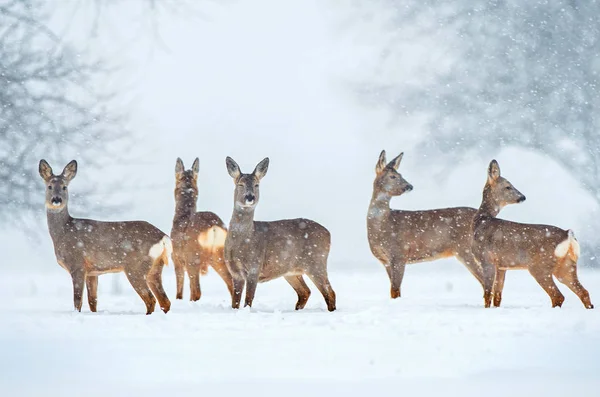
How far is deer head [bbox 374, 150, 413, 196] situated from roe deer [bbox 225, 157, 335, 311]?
142cm

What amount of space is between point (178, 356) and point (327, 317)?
8.22 ft

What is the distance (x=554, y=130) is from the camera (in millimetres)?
19703

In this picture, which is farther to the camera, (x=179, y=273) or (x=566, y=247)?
(x=179, y=273)

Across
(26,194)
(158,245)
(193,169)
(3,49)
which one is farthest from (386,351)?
(3,49)

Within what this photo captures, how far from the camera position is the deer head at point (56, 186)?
1056 centimetres

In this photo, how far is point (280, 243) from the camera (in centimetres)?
1078

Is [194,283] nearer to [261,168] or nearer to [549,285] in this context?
[261,168]

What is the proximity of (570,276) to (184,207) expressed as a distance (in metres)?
4.93

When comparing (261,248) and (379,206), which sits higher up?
(379,206)

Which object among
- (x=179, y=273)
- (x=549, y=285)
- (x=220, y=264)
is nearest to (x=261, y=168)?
(x=220, y=264)

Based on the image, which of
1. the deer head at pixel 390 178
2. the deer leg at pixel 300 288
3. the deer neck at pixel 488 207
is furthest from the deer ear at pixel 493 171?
the deer leg at pixel 300 288

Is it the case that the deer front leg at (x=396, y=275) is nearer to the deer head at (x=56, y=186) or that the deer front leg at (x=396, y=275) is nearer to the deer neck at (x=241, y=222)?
the deer neck at (x=241, y=222)

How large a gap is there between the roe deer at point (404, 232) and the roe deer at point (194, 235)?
197 cm

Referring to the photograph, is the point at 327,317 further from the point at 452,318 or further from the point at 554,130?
the point at 554,130
